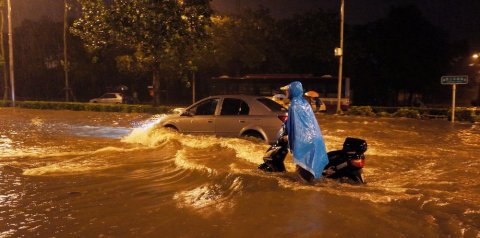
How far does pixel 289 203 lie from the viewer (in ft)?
20.7

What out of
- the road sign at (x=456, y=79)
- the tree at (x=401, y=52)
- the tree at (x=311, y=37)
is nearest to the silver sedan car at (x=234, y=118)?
the road sign at (x=456, y=79)

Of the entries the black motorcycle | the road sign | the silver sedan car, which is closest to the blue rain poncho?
the black motorcycle

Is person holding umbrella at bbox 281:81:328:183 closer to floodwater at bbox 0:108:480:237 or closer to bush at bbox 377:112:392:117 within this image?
floodwater at bbox 0:108:480:237

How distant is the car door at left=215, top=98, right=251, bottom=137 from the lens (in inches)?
440

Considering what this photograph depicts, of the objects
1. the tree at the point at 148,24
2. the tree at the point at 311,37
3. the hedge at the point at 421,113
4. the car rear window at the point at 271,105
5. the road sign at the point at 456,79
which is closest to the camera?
the car rear window at the point at 271,105

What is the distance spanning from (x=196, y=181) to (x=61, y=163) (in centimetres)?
341

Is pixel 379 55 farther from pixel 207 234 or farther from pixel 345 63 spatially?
pixel 207 234

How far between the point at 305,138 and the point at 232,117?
487cm

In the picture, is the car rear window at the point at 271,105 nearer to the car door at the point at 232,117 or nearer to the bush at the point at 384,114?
the car door at the point at 232,117

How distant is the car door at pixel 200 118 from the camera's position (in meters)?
11.6

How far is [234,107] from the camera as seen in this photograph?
11445 mm

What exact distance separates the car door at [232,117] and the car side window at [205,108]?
0.31m

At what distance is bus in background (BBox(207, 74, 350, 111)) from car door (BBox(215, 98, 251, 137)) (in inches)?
695

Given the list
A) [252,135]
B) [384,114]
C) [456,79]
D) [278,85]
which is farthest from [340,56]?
[252,135]
